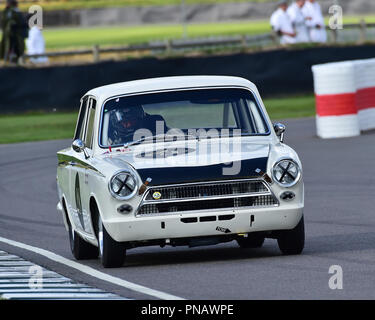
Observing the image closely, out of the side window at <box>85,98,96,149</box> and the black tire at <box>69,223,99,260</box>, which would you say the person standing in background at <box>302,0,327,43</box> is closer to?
the side window at <box>85,98,96,149</box>

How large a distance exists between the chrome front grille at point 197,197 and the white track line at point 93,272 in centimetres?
58

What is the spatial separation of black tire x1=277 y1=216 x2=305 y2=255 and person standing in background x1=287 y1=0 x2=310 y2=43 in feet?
81.3

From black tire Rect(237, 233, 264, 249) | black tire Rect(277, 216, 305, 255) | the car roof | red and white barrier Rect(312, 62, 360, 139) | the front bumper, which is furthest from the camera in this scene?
red and white barrier Rect(312, 62, 360, 139)

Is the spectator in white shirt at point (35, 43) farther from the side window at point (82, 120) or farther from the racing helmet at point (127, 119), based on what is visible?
the racing helmet at point (127, 119)

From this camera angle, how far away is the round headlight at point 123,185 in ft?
29.1

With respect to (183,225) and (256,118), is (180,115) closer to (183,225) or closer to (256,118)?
(256,118)

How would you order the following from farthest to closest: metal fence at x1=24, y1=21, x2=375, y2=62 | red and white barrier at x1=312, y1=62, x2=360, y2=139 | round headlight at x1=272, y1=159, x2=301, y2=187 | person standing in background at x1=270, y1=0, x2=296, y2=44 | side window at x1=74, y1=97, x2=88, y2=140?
person standing in background at x1=270, y1=0, x2=296, y2=44
metal fence at x1=24, y1=21, x2=375, y2=62
red and white barrier at x1=312, y1=62, x2=360, y2=139
side window at x1=74, y1=97, x2=88, y2=140
round headlight at x1=272, y1=159, x2=301, y2=187

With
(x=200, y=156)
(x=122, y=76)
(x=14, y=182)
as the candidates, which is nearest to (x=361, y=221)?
(x=200, y=156)

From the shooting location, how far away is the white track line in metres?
7.73

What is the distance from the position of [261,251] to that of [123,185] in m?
1.64

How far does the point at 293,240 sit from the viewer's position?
9.31 meters

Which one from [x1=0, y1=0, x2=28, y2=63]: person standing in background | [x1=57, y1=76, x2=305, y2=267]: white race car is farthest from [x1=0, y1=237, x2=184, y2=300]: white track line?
[x1=0, y1=0, x2=28, y2=63]: person standing in background

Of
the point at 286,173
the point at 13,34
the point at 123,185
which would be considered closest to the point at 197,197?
the point at 123,185
